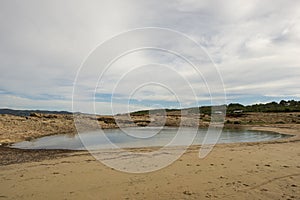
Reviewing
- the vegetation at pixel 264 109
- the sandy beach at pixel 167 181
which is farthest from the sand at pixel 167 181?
the vegetation at pixel 264 109

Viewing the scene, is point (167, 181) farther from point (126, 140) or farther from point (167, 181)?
point (126, 140)

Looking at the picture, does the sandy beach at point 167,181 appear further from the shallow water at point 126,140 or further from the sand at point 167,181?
the shallow water at point 126,140

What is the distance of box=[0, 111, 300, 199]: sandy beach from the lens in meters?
7.41

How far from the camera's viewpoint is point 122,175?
380 inches

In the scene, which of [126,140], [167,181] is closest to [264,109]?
[126,140]

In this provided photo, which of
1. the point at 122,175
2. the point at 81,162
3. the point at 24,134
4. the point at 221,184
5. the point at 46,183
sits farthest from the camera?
the point at 24,134

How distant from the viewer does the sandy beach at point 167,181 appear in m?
7.41

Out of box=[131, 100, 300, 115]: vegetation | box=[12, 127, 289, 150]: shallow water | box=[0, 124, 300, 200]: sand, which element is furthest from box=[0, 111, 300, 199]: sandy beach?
box=[131, 100, 300, 115]: vegetation

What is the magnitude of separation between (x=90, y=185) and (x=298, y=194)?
6.18 meters

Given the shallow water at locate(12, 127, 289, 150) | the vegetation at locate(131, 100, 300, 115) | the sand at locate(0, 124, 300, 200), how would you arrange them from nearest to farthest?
the sand at locate(0, 124, 300, 200) → the shallow water at locate(12, 127, 289, 150) → the vegetation at locate(131, 100, 300, 115)

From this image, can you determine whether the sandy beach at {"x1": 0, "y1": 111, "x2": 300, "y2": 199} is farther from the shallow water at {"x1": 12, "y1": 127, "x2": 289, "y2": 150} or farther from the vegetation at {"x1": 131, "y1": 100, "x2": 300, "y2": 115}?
the vegetation at {"x1": 131, "y1": 100, "x2": 300, "y2": 115}

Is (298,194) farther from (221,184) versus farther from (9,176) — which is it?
(9,176)

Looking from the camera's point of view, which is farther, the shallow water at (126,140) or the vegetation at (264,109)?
the vegetation at (264,109)

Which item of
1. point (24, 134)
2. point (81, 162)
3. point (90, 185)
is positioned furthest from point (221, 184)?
point (24, 134)
